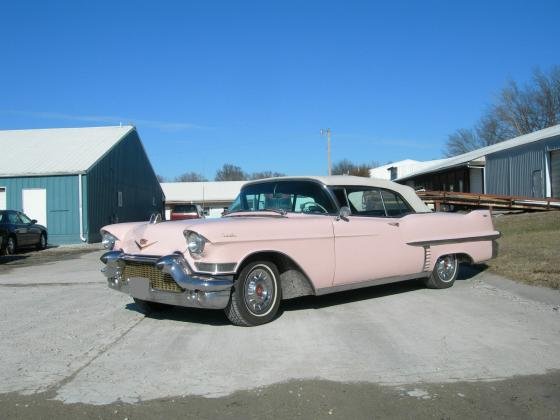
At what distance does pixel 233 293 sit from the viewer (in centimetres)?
570

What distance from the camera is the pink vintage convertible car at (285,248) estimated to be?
559cm

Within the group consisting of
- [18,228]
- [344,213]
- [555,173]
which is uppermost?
[555,173]

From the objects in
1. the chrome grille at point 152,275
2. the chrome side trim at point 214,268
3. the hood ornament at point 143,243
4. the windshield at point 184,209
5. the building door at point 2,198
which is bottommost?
the chrome grille at point 152,275

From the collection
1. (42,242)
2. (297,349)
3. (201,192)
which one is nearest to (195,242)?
(297,349)

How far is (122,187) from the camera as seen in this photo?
1144 inches

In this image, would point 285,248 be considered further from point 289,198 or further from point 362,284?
point 362,284

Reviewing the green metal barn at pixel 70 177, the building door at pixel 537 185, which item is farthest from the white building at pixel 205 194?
the building door at pixel 537 185

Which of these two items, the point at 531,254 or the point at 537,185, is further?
the point at 537,185

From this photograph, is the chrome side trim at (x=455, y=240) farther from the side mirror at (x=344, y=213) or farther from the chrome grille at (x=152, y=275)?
A: the chrome grille at (x=152, y=275)

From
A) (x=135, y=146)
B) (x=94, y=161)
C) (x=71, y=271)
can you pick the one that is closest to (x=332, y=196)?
(x=71, y=271)

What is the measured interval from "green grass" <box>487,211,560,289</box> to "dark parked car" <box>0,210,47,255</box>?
13919mm

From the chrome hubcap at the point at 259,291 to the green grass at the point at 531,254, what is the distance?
434 cm

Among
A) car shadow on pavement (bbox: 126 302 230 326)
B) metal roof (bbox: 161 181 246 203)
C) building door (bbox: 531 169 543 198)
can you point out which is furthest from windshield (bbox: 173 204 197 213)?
metal roof (bbox: 161 181 246 203)

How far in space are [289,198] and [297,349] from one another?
2.46 metres
